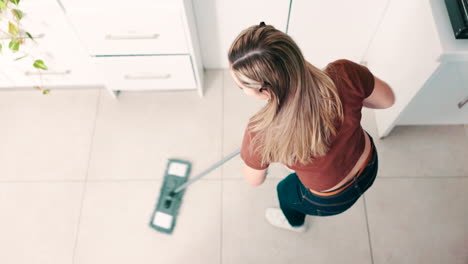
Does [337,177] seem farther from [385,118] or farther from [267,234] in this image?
[385,118]

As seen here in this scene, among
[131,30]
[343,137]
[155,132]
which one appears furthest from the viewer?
[155,132]

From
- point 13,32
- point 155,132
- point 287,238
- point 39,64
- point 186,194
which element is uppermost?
point 13,32

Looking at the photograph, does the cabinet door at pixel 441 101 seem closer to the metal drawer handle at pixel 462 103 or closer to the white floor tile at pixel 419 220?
the metal drawer handle at pixel 462 103

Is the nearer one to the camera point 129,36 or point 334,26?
point 129,36

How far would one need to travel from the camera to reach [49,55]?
1.52 metres

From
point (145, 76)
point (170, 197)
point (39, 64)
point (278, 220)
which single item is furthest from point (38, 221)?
point (278, 220)

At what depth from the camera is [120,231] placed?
1542 mm

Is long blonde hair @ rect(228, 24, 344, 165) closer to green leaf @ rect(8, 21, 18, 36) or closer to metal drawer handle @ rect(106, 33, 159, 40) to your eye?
metal drawer handle @ rect(106, 33, 159, 40)

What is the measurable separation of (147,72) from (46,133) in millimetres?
682

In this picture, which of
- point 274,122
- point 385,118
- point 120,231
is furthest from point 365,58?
point 120,231

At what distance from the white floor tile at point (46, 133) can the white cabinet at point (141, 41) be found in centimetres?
27

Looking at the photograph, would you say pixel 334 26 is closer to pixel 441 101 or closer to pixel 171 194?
pixel 441 101

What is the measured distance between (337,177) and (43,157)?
1504mm

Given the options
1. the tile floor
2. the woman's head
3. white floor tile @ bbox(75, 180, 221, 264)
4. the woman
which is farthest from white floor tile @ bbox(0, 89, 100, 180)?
the woman's head
